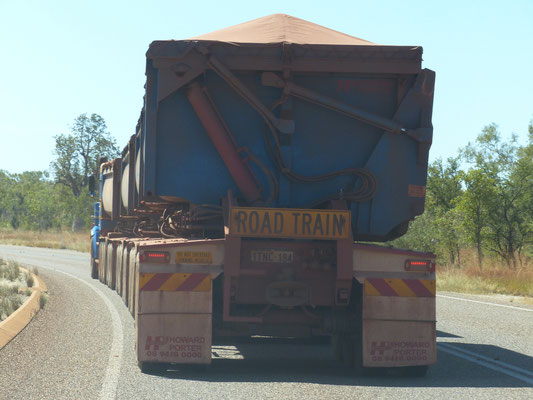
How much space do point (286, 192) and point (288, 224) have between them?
0.98m

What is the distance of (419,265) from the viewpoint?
815cm

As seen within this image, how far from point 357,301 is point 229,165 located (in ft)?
6.87

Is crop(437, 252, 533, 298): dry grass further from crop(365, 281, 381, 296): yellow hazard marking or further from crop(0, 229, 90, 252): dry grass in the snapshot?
crop(0, 229, 90, 252): dry grass

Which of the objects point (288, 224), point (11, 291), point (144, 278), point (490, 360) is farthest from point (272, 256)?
point (11, 291)

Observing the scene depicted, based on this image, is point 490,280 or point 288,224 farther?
point 490,280

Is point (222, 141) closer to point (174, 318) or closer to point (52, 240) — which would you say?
point (174, 318)

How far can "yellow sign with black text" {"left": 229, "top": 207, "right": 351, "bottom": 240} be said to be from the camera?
7855 millimetres

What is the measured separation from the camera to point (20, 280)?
19.6 m

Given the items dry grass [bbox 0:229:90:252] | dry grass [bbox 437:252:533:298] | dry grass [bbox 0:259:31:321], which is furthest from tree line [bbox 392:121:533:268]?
dry grass [bbox 0:229:90:252]

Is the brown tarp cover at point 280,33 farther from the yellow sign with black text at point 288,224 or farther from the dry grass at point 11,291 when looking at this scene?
the dry grass at point 11,291

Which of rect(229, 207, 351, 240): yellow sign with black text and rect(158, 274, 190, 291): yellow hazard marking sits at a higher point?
rect(229, 207, 351, 240): yellow sign with black text

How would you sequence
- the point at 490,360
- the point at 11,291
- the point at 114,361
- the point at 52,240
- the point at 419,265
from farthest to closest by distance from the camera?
the point at 52,240 < the point at 11,291 < the point at 490,360 < the point at 114,361 < the point at 419,265

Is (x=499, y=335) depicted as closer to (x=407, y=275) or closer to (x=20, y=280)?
(x=407, y=275)

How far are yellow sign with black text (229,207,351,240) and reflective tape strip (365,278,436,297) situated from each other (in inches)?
24.8
